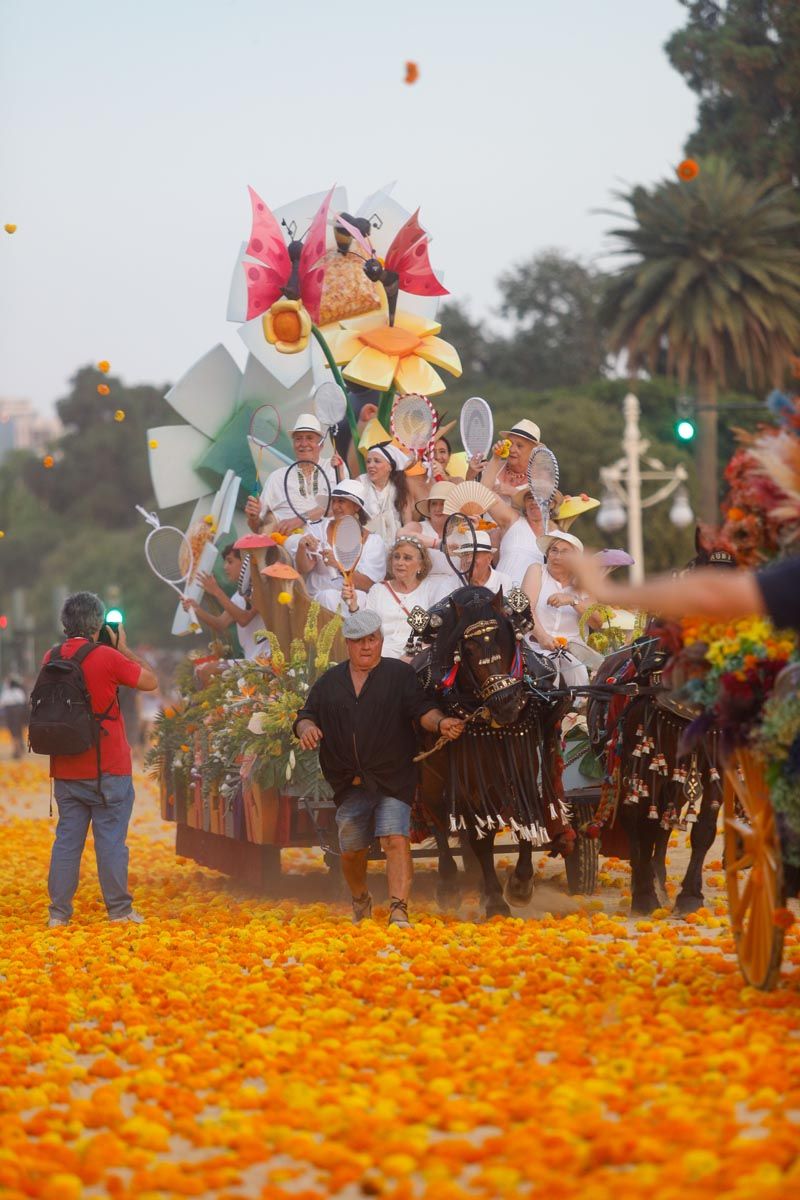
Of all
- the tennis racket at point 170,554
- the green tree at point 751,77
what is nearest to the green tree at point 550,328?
the green tree at point 751,77

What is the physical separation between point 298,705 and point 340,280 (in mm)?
3868

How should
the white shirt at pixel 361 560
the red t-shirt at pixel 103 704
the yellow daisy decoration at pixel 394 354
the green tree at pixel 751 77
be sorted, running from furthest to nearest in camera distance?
the green tree at pixel 751 77 → the yellow daisy decoration at pixel 394 354 → the white shirt at pixel 361 560 → the red t-shirt at pixel 103 704

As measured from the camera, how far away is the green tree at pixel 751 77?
47875 millimetres

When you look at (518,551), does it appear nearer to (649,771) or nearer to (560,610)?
(560,610)

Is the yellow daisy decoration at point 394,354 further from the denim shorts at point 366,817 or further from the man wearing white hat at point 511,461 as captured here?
the denim shorts at point 366,817

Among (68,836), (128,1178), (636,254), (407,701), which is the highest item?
(636,254)

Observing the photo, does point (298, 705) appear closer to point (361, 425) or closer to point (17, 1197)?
point (361, 425)

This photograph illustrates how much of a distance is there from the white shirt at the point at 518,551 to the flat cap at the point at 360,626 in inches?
85.4

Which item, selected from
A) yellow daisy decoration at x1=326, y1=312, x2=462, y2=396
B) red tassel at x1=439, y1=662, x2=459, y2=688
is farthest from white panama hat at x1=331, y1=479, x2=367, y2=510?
red tassel at x1=439, y1=662, x2=459, y2=688

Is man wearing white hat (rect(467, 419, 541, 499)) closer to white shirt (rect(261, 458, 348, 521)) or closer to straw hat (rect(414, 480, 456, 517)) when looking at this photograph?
straw hat (rect(414, 480, 456, 517))

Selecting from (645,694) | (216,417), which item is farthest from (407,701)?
(216,417)

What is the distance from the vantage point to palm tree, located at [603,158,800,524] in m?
42.6

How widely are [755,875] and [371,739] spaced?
10.3ft

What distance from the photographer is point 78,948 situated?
9.22 metres
